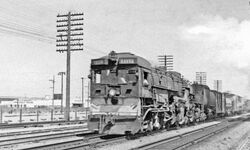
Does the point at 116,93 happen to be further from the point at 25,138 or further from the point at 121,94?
the point at 25,138

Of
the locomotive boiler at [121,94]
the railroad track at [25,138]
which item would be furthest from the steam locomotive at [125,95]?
the railroad track at [25,138]

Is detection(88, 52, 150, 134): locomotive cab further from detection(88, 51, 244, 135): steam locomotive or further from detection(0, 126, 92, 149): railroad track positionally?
detection(0, 126, 92, 149): railroad track

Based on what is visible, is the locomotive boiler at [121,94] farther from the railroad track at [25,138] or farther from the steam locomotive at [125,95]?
the railroad track at [25,138]

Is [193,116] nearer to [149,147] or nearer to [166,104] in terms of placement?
[166,104]

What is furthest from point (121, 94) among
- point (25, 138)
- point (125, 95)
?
point (25, 138)

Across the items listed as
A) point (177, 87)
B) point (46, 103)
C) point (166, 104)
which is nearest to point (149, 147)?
point (166, 104)

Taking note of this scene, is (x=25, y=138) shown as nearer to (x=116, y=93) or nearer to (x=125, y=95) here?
(x=116, y=93)

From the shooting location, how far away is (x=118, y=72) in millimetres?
15383

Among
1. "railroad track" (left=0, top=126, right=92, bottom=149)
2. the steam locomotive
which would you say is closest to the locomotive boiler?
the steam locomotive

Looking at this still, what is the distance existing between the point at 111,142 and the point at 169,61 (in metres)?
48.4

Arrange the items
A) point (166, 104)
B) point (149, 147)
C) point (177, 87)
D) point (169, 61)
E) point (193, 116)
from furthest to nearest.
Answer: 1. point (169, 61)
2. point (193, 116)
3. point (177, 87)
4. point (166, 104)
5. point (149, 147)

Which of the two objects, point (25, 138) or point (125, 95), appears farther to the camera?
point (25, 138)

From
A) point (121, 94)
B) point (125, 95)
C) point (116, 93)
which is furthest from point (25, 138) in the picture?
point (125, 95)

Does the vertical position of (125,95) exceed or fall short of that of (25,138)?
it exceeds it
